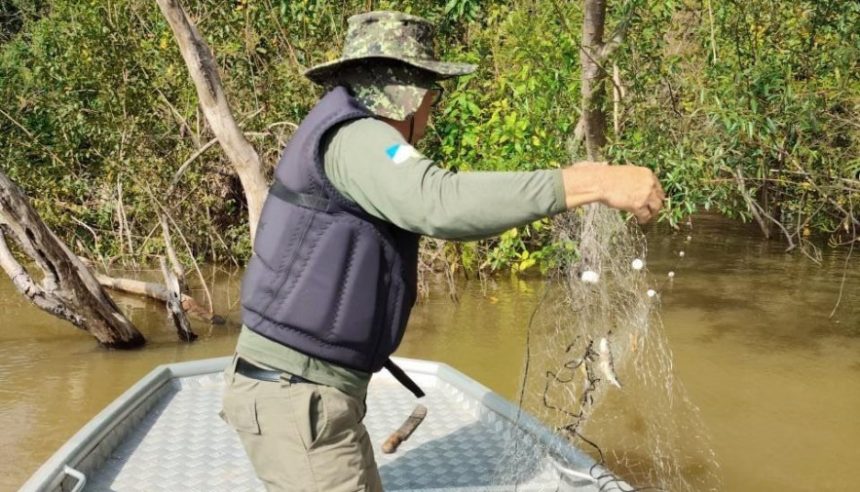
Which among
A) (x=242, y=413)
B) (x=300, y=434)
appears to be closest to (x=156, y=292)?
(x=242, y=413)

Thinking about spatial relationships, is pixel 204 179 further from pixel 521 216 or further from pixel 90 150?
pixel 521 216

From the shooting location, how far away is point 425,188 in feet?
5.57

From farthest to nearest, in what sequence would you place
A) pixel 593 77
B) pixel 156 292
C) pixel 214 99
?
pixel 156 292 < pixel 214 99 < pixel 593 77

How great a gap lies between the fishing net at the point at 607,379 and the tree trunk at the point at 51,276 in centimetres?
356

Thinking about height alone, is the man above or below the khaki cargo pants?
above

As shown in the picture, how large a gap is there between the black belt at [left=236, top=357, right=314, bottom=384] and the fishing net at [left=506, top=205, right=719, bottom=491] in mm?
1222

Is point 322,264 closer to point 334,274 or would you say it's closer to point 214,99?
point 334,274

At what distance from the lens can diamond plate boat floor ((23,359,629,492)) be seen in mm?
3244

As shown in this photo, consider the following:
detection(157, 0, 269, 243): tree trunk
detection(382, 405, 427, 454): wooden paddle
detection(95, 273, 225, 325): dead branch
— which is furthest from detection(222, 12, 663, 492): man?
detection(95, 273, 225, 325): dead branch

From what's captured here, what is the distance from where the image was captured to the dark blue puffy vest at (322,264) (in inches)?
75.5

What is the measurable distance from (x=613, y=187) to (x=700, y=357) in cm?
644

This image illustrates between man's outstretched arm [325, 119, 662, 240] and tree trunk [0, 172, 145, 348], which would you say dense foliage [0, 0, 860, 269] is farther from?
man's outstretched arm [325, 119, 662, 240]

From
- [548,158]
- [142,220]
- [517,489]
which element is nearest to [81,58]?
[142,220]

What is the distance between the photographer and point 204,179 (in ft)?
35.3
